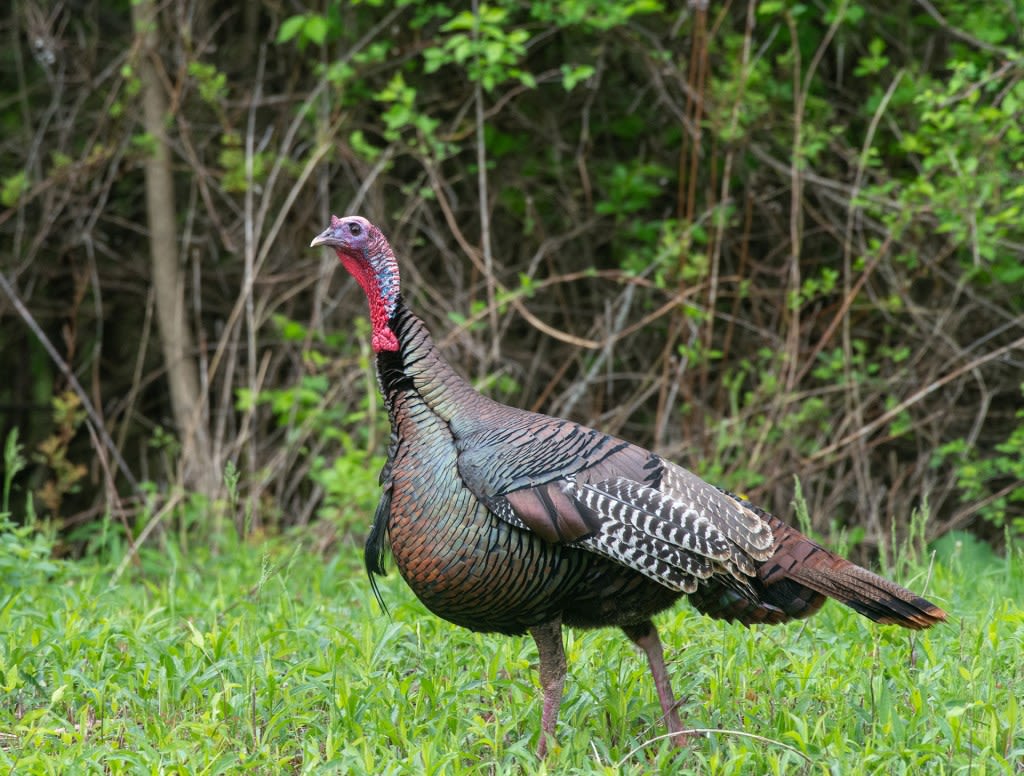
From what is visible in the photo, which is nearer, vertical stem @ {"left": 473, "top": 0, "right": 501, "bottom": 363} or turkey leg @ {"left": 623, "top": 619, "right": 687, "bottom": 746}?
turkey leg @ {"left": 623, "top": 619, "right": 687, "bottom": 746}

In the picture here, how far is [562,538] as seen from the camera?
3555 mm

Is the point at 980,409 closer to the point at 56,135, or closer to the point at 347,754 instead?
the point at 347,754

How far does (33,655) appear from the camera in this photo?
13.8ft

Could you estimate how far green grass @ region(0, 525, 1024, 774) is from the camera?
137 inches

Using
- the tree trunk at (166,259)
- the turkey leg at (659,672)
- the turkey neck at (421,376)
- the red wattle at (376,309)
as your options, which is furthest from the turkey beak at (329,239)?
the tree trunk at (166,259)

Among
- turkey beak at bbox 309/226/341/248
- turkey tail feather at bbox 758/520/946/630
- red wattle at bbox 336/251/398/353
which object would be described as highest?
turkey beak at bbox 309/226/341/248

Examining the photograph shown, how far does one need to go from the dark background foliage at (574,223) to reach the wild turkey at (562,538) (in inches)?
118

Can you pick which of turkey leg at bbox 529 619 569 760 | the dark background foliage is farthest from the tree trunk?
turkey leg at bbox 529 619 569 760

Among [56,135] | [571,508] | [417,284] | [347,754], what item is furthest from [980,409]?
[56,135]

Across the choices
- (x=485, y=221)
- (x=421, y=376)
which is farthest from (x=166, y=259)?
(x=421, y=376)

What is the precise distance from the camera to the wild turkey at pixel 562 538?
3566 millimetres

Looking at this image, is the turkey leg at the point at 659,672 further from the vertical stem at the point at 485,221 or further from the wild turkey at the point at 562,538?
the vertical stem at the point at 485,221

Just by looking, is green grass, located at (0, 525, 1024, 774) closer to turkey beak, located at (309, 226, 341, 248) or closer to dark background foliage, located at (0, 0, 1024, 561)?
turkey beak, located at (309, 226, 341, 248)

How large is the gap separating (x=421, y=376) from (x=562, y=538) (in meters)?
0.72
